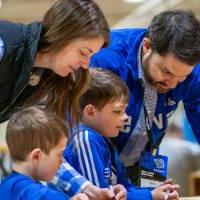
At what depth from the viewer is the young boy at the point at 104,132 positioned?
1674 mm

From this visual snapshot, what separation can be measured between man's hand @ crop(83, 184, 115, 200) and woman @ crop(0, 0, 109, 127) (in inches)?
11.4

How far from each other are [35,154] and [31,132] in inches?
2.2

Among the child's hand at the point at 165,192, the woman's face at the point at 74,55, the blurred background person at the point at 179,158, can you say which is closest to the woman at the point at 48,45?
the woman's face at the point at 74,55

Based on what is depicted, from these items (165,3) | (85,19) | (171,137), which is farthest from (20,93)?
(165,3)

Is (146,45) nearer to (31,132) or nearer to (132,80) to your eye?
(132,80)

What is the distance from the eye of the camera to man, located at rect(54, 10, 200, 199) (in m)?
1.75

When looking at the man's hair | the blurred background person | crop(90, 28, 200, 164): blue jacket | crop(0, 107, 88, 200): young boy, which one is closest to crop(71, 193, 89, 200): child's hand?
crop(0, 107, 88, 200): young boy

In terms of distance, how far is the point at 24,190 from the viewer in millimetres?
1388

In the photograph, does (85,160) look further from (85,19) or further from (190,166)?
(190,166)

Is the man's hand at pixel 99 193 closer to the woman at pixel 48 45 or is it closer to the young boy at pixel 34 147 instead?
the young boy at pixel 34 147

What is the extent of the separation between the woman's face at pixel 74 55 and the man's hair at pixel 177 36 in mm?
316

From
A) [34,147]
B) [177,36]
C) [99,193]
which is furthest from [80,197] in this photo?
[177,36]

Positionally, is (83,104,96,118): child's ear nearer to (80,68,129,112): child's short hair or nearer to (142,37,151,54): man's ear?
(80,68,129,112): child's short hair

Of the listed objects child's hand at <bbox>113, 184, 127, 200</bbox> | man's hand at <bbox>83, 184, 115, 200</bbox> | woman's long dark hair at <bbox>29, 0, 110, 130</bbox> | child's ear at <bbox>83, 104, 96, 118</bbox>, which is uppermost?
woman's long dark hair at <bbox>29, 0, 110, 130</bbox>
